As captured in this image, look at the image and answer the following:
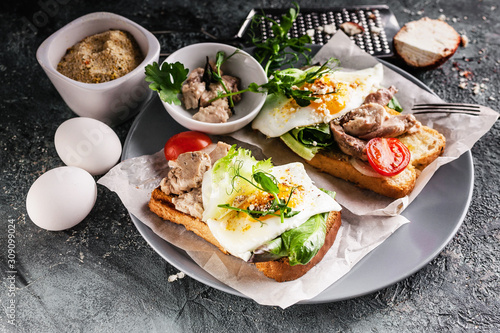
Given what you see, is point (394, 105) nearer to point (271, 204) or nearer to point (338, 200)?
point (338, 200)

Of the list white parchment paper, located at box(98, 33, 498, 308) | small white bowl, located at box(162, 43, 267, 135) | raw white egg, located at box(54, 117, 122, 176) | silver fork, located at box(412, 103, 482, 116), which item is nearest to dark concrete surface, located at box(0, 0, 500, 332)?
white parchment paper, located at box(98, 33, 498, 308)

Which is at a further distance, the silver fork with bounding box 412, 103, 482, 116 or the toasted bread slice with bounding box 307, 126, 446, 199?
the silver fork with bounding box 412, 103, 482, 116

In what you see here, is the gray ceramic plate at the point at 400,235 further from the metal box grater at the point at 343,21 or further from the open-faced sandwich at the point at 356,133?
the metal box grater at the point at 343,21

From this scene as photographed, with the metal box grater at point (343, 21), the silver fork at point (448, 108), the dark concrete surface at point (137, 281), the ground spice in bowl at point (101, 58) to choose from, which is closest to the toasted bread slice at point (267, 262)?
the dark concrete surface at point (137, 281)

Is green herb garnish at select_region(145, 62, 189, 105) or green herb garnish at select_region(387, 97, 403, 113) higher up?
green herb garnish at select_region(145, 62, 189, 105)

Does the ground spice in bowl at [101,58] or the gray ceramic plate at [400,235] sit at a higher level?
the ground spice in bowl at [101,58]

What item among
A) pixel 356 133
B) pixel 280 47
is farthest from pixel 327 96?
pixel 280 47

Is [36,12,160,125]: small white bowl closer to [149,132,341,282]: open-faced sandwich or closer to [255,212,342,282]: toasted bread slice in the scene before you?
[149,132,341,282]: open-faced sandwich
